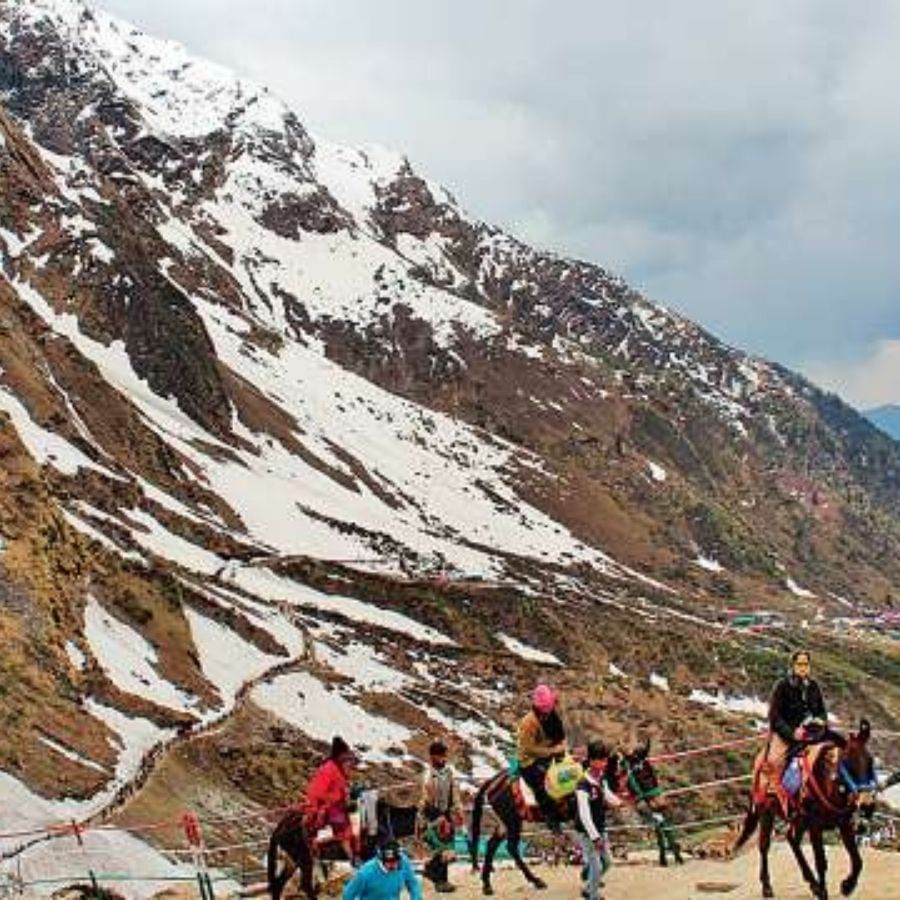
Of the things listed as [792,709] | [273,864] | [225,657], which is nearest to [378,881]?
[273,864]

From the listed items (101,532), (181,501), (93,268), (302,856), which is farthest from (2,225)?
(302,856)

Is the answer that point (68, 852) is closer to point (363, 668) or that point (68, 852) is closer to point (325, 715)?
point (325, 715)

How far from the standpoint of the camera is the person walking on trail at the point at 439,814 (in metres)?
26.9

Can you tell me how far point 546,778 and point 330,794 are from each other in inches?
152

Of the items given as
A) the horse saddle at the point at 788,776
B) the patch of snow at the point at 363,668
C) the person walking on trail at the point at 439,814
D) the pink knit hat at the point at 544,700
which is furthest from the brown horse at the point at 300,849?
the patch of snow at the point at 363,668

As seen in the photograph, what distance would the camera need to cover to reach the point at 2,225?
191125 millimetres

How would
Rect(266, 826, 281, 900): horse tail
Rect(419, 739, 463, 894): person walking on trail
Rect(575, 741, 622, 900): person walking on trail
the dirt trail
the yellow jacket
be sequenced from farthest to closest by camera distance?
Rect(419, 739, 463, 894): person walking on trail
Rect(266, 826, 281, 900): horse tail
the yellow jacket
Rect(575, 741, 622, 900): person walking on trail
the dirt trail

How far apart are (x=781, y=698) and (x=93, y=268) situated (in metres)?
181

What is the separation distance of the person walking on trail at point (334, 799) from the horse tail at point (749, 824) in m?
7.00

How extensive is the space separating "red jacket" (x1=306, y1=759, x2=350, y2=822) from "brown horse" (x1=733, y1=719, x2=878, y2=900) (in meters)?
7.35

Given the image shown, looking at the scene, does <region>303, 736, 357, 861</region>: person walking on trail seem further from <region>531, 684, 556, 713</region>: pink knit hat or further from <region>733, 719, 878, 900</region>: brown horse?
<region>733, 719, 878, 900</region>: brown horse

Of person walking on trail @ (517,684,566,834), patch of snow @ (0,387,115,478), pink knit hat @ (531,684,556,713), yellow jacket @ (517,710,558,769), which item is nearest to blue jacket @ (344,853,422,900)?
person walking on trail @ (517,684,566,834)

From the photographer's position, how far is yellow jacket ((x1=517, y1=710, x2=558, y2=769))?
25.1 m

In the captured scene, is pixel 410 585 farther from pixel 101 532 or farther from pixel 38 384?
pixel 101 532
